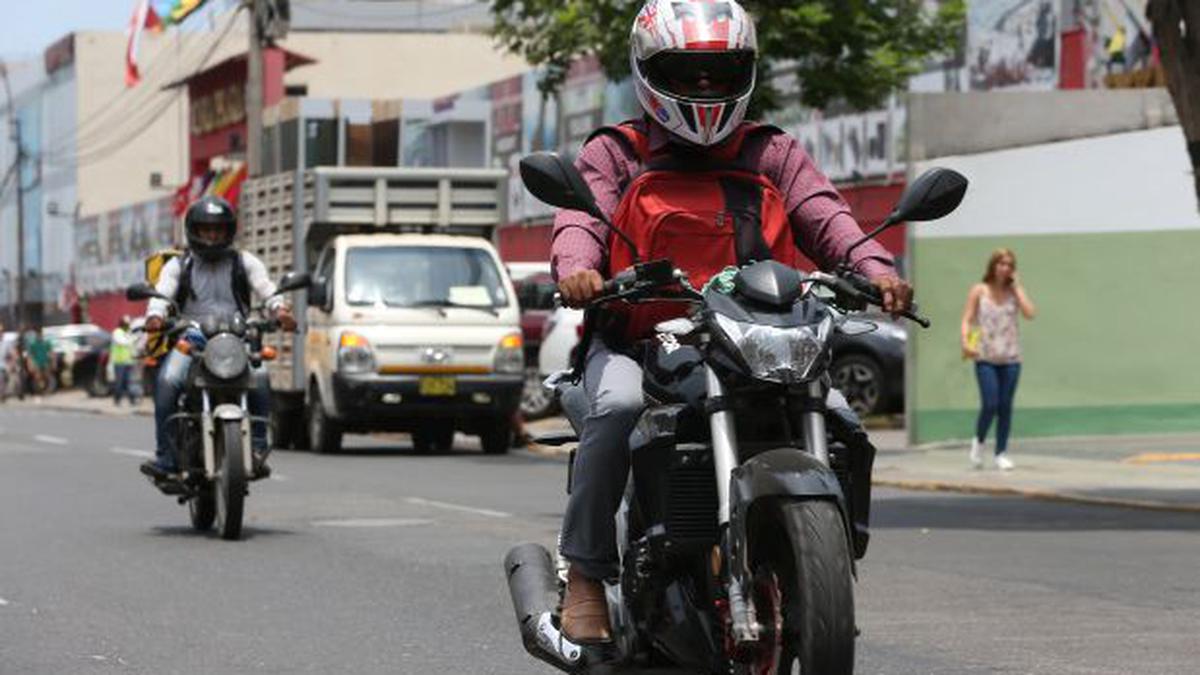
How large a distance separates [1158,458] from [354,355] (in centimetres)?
722

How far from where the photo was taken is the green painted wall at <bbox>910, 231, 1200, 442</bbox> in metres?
24.8

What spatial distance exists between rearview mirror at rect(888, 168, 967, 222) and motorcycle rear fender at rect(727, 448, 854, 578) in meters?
0.84

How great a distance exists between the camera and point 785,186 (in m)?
7.50

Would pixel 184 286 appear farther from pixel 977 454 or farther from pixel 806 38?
pixel 806 38

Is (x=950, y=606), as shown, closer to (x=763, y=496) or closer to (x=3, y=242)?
(x=763, y=496)

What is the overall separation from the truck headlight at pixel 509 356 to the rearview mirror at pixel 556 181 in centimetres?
1897

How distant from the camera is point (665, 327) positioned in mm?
6789

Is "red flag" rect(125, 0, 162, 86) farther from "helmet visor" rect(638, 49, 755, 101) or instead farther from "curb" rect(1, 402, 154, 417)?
"helmet visor" rect(638, 49, 755, 101)

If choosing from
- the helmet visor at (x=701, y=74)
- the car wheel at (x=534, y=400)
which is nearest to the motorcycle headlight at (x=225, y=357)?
the helmet visor at (x=701, y=74)

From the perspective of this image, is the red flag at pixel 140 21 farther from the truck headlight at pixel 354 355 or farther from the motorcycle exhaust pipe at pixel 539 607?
the motorcycle exhaust pipe at pixel 539 607

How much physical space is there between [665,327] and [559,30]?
61.9 feet

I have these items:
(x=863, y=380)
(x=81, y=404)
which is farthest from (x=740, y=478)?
(x=81, y=404)

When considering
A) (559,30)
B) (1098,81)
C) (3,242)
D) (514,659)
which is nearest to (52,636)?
(514,659)

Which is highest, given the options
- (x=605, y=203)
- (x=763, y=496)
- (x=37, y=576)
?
(x=605, y=203)
